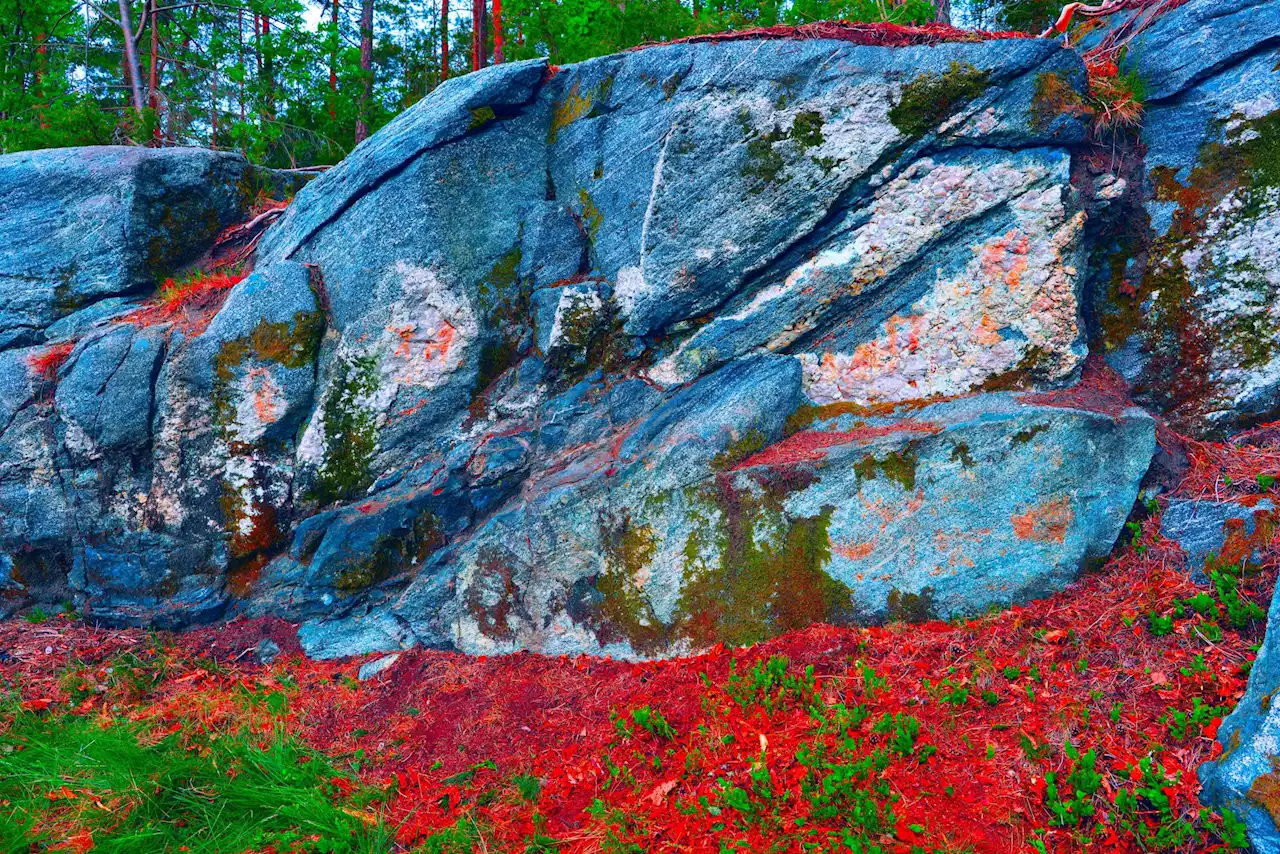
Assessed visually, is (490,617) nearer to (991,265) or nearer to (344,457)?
(344,457)

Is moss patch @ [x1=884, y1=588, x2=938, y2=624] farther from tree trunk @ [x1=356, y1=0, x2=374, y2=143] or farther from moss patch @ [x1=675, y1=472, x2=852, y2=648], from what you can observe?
tree trunk @ [x1=356, y1=0, x2=374, y2=143]

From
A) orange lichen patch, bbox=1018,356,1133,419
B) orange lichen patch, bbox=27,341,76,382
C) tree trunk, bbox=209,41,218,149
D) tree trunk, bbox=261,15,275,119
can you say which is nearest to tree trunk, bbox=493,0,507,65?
tree trunk, bbox=261,15,275,119

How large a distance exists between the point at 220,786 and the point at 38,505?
14.3ft

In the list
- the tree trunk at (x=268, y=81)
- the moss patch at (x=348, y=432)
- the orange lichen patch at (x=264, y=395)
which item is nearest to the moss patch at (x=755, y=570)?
the moss patch at (x=348, y=432)

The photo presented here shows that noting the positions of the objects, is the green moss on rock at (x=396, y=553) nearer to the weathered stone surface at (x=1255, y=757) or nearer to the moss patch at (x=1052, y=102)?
the weathered stone surface at (x=1255, y=757)

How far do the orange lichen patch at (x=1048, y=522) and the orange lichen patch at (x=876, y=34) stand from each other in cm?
392

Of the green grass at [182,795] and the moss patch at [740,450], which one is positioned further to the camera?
the moss patch at [740,450]

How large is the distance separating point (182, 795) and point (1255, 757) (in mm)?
5755

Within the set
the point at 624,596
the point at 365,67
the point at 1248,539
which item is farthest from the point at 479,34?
the point at 1248,539

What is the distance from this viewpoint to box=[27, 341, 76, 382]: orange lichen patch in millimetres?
A: 7219

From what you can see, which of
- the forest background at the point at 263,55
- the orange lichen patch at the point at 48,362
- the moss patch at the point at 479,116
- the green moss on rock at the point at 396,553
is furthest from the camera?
the forest background at the point at 263,55

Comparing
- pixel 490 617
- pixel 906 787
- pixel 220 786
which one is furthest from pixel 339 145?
pixel 906 787

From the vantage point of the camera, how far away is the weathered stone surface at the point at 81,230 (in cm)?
796

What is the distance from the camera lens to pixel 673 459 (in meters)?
5.71
